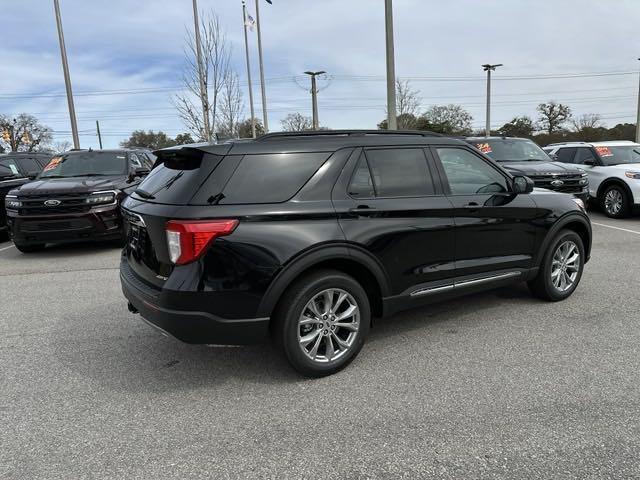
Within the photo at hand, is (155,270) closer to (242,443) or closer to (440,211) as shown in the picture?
(242,443)

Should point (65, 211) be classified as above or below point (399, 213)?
below

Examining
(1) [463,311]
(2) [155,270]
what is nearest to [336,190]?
(2) [155,270]

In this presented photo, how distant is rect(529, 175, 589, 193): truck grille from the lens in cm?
982

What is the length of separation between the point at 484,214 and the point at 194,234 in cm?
256

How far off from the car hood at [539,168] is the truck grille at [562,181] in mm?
87

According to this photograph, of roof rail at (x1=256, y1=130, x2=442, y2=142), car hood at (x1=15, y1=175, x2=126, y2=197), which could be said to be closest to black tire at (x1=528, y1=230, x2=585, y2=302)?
roof rail at (x1=256, y1=130, x2=442, y2=142)

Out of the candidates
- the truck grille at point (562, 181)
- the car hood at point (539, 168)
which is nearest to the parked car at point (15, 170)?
the car hood at point (539, 168)

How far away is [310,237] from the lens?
3281mm

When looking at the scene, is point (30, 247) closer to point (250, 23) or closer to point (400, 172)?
point (400, 172)

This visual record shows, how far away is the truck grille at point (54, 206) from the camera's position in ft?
25.0

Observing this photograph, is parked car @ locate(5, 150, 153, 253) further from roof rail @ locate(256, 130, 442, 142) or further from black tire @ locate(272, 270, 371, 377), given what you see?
black tire @ locate(272, 270, 371, 377)

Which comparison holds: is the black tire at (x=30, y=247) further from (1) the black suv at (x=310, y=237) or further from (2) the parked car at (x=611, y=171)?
(2) the parked car at (x=611, y=171)

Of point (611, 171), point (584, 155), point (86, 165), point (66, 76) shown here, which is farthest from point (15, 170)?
point (584, 155)

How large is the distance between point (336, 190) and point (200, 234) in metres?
1.03
